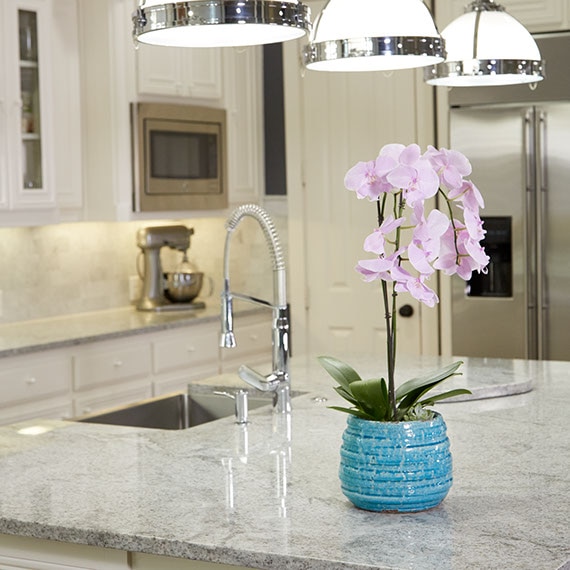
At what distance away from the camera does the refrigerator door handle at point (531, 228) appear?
4715 millimetres

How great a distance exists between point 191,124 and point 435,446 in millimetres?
3701

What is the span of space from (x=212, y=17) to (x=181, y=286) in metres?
3.55

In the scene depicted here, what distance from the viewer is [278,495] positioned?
1.99m

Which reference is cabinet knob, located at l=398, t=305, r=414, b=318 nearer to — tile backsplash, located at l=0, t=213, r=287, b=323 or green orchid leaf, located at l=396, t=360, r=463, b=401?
tile backsplash, located at l=0, t=213, r=287, b=323

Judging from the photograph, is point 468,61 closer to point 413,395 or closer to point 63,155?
point 413,395

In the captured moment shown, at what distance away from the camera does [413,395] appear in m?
1.91

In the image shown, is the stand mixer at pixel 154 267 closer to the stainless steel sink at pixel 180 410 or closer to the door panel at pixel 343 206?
the door panel at pixel 343 206

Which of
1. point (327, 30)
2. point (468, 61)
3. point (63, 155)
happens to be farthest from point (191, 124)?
point (327, 30)

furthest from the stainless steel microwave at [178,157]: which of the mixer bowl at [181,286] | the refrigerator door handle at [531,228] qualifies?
the refrigerator door handle at [531,228]

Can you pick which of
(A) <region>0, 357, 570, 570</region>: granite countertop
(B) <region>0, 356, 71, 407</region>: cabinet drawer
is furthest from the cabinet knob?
(A) <region>0, 357, 570, 570</region>: granite countertop

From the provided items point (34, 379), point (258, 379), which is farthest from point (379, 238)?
point (34, 379)

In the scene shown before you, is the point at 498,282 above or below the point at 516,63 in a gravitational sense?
below

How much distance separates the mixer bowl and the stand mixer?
0.08 ft

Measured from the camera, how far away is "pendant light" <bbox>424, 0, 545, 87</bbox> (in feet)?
9.29
